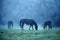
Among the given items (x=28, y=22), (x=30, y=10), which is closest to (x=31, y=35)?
(x=28, y=22)

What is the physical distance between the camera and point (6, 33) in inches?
133

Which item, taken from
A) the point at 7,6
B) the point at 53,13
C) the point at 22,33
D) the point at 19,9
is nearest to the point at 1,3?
the point at 7,6

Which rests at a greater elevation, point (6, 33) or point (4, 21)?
point (4, 21)

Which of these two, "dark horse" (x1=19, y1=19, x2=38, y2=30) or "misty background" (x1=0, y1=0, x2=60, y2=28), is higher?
"misty background" (x1=0, y1=0, x2=60, y2=28)

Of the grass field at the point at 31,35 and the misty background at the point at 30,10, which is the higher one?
the misty background at the point at 30,10

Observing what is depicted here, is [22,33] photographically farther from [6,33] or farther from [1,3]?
[1,3]

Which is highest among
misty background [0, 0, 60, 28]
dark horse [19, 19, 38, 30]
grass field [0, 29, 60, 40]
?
misty background [0, 0, 60, 28]

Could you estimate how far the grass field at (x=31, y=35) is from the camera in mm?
3348

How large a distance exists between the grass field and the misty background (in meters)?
0.14

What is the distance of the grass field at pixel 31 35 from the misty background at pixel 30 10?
137mm

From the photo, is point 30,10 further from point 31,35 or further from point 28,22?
point 31,35

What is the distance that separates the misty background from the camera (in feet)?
11.1

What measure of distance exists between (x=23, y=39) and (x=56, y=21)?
0.64 metres

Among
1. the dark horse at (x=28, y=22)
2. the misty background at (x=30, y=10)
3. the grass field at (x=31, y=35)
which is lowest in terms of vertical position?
the grass field at (x=31, y=35)
